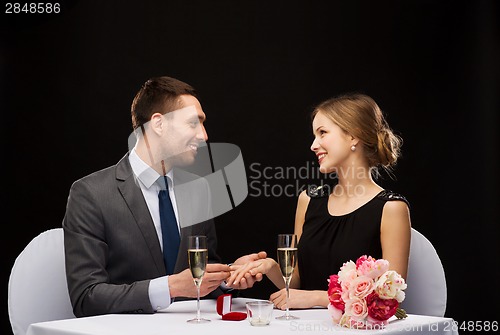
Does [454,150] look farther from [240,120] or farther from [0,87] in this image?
[0,87]

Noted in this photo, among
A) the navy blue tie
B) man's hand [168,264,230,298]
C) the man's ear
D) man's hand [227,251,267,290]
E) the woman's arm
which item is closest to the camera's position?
man's hand [168,264,230,298]

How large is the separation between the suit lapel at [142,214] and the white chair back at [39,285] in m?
0.28

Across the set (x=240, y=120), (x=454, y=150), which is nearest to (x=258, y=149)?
(x=240, y=120)

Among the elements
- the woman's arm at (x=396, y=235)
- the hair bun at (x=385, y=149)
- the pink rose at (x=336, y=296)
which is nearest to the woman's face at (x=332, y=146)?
Result: the hair bun at (x=385, y=149)

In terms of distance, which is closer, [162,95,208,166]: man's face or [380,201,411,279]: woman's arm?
[380,201,411,279]: woman's arm

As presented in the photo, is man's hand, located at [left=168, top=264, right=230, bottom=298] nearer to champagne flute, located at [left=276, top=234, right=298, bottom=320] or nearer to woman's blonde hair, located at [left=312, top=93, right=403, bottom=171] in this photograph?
champagne flute, located at [left=276, top=234, right=298, bottom=320]

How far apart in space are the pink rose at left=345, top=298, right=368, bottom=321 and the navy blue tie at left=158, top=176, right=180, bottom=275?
1049mm

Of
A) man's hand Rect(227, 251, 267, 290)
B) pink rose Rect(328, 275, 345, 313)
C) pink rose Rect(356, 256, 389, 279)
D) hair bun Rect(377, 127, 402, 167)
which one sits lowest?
man's hand Rect(227, 251, 267, 290)

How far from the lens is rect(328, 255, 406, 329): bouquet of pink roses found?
1.89 metres

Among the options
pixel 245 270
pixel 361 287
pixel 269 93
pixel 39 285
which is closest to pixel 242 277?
pixel 245 270

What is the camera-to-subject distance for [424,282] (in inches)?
107

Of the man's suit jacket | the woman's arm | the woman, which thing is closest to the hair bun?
the woman

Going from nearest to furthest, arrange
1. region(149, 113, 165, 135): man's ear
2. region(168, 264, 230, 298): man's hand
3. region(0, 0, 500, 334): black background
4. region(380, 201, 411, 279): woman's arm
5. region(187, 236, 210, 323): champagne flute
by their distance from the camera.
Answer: region(187, 236, 210, 323): champagne flute < region(168, 264, 230, 298): man's hand < region(380, 201, 411, 279): woman's arm < region(149, 113, 165, 135): man's ear < region(0, 0, 500, 334): black background

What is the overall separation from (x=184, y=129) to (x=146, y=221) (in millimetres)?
538
